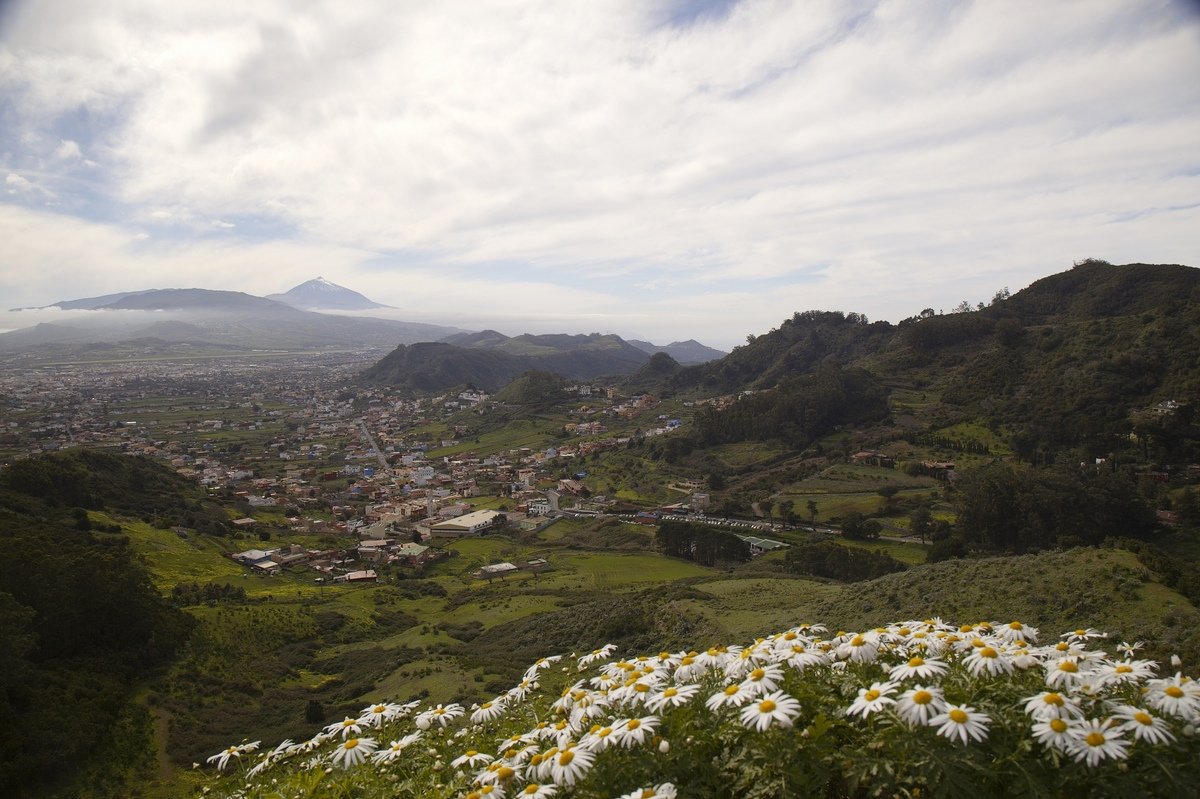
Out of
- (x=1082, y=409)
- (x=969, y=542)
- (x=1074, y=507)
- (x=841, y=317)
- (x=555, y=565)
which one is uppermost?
(x=841, y=317)

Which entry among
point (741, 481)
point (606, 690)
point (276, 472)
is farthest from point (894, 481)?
point (276, 472)

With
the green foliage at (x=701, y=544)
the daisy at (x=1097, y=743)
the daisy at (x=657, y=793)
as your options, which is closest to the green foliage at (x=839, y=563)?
the green foliage at (x=701, y=544)

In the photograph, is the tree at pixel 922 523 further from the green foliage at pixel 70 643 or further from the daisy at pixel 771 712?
the daisy at pixel 771 712

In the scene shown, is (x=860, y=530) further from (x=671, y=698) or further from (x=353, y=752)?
(x=353, y=752)

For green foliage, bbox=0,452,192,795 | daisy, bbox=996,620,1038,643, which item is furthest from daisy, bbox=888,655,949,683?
green foliage, bbox=0,452,192,795

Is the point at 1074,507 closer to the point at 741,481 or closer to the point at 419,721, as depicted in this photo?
the point at 741,481

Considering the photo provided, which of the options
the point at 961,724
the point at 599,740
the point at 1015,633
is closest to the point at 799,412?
the point at 1015,633
